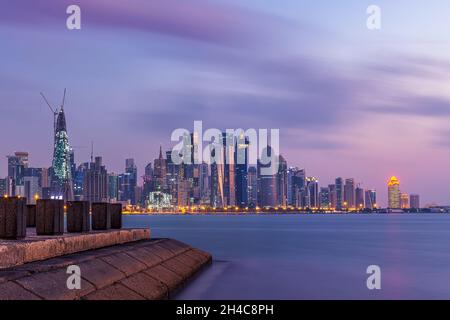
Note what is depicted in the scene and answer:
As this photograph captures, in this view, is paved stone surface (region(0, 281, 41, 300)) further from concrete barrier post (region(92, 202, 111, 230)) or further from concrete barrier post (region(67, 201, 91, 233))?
concrete barrier post (region(92, 202, 111, 230))

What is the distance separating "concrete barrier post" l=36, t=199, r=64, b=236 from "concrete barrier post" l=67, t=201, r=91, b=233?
3337 mm

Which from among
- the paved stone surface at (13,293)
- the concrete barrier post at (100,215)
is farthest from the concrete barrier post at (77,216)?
the paved stone surface at (13,293)

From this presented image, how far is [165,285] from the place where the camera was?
26.2m

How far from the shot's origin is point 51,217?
81.4 feet

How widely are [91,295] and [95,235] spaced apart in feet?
30.0

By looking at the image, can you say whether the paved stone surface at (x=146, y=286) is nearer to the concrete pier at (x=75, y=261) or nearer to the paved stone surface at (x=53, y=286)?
the concrete pier at (x=75, y=261)

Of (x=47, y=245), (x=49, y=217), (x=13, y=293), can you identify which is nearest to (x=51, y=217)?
(x=49, y=217)

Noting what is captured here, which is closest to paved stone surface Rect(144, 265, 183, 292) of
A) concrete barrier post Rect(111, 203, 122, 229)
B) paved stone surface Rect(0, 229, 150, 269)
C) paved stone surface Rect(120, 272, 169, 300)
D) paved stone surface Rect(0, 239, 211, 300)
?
paved stone surface Rect(0, 239, 211, 300)

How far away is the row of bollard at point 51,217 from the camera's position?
2094cm

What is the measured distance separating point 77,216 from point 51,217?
161 inches

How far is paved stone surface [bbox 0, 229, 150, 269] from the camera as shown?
60.0ft

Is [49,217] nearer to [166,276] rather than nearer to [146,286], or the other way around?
[146,286]
